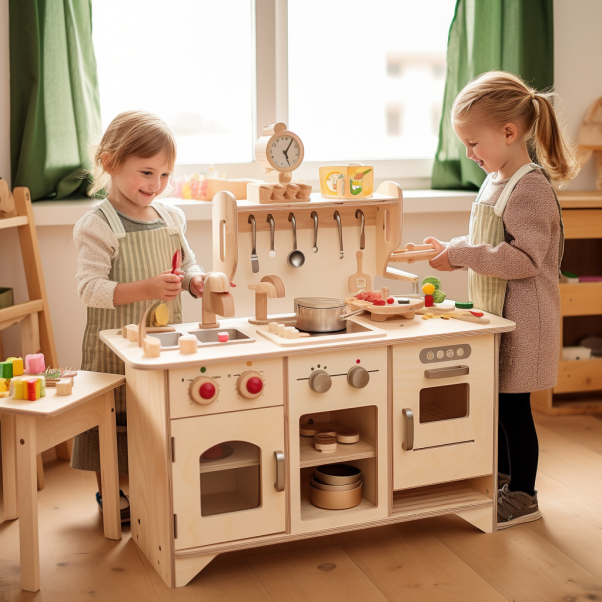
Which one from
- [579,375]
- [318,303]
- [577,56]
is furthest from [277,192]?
[577,56]

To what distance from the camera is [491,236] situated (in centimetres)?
211

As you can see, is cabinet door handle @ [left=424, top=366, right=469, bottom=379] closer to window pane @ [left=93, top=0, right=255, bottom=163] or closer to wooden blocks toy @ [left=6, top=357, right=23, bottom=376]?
wooden blocks toy @ [left=6, top=357, right=23, bottom=376]

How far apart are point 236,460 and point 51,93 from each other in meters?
1.41

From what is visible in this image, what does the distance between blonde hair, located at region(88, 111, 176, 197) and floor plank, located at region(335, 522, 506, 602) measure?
113 centimetres

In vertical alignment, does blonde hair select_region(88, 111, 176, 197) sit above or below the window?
below

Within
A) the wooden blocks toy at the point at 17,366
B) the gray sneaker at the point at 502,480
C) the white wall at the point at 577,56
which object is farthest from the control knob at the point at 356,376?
the white wall at the point at 577,56

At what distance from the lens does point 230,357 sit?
5.80ft

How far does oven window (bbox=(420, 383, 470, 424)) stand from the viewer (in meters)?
2.10

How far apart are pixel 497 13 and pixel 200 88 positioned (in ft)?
3.73

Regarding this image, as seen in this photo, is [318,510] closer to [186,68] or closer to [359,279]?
[359,279]

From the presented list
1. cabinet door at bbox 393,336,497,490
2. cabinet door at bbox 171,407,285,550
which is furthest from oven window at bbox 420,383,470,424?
cabinet door at bbox 171,407,285,550

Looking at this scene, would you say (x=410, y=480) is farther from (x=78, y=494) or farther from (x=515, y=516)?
(x=78, y=494)

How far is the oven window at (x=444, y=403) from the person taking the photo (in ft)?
6.88

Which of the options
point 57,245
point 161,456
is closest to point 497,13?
point 57,245
